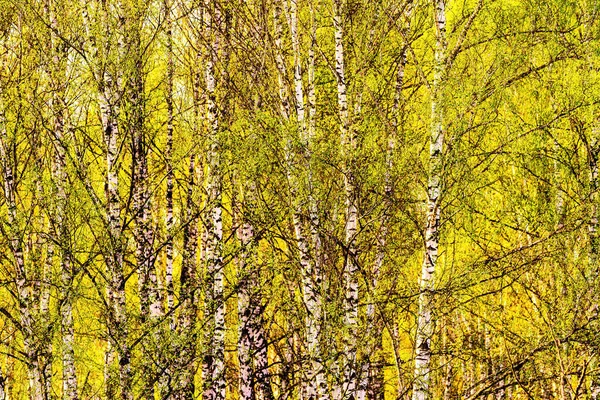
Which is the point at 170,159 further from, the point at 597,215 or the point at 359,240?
the point at 597,215

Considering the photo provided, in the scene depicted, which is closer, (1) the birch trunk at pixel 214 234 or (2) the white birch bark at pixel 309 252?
(2) the white birch bark at pixel 309 252

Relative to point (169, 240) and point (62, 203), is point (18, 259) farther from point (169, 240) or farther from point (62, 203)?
point (169, 240)

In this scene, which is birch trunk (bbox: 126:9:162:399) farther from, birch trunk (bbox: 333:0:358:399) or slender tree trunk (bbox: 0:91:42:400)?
birch trunk (bbox: 333:0:358:399)

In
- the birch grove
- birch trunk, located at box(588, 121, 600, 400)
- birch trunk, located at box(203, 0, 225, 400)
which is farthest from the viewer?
birch trunk, located at box(203, 0, 225, 400)

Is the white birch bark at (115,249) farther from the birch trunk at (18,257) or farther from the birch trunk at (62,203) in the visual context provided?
the birch trunk at (18,257)

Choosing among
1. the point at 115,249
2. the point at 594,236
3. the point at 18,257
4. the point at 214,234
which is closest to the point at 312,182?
the point at 214,234

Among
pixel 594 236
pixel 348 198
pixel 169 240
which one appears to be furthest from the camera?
pixel 594 236

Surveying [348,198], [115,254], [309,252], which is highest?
[348,198]

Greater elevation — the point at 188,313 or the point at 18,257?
the point at 18,257

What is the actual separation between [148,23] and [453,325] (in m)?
10.9

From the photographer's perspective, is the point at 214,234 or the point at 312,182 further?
the point at 214,234

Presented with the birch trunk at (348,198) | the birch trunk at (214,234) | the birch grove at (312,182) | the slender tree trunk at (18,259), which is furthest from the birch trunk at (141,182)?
the birch trunk at (348,198)

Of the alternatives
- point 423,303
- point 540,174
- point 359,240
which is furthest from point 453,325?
point 423,303

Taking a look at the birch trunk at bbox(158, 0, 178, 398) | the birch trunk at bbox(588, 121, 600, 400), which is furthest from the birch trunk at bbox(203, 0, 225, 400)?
the birch trunk at bbox(588, 121, 600, 400)
